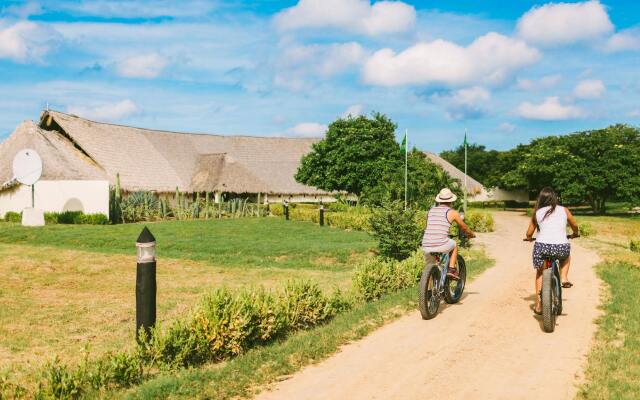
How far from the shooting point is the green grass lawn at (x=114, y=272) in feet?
28.7

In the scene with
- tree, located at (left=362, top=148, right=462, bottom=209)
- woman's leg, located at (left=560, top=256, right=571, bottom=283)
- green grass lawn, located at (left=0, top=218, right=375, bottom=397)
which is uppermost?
tree, located at (left=362, top=148, right=462, bottom=209)

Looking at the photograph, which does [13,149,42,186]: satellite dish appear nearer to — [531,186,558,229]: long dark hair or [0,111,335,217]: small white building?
[0,111,335,217]: small white building

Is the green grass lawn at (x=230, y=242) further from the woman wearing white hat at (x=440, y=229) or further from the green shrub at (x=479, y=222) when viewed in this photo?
the woman wearing white hat at (x=440, y=229)

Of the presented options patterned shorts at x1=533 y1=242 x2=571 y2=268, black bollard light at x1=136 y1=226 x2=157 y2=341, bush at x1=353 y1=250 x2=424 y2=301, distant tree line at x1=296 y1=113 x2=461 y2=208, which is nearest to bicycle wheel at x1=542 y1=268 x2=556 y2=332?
patterned shorts at x1=533 y1=242 x2=571 y2=268

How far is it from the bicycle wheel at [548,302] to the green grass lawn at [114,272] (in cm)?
364

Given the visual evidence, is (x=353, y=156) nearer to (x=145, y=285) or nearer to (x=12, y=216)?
(x=12, y=216)

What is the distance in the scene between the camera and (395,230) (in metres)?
16.0

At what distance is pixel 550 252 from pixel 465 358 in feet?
7.41

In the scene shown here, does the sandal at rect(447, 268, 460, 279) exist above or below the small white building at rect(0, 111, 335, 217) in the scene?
below

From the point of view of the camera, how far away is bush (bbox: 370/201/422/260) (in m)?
16.0

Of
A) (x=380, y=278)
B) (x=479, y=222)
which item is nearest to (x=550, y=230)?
(x=380, y=278)

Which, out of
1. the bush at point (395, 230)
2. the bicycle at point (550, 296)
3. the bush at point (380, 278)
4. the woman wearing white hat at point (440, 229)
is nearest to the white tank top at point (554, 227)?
the bicycle at point (550, 296)

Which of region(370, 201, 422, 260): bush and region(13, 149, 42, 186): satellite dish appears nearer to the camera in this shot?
region(370, 201, 422, 260): bush

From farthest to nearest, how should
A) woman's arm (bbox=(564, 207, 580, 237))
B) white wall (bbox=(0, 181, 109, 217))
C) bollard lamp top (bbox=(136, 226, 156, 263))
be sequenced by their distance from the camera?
white wall (bbox=(0, 181, 109, 217)) → woman's arm (bbox=(564, 207, 580, 237)) → bollard lamp top (bbox=(136, 226, 156, 263))
